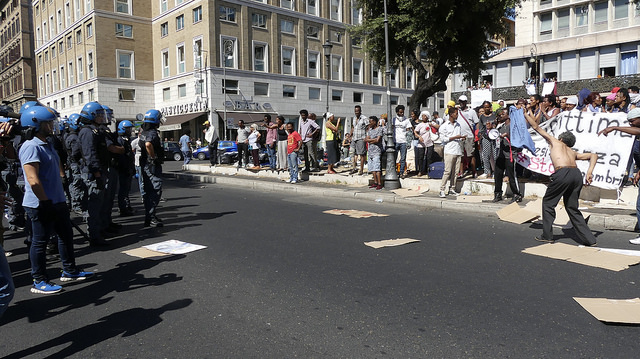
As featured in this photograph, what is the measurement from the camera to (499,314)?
3.74 meters

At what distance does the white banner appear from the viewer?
8.12m

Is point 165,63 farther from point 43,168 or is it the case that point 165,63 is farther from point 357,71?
point 43,168

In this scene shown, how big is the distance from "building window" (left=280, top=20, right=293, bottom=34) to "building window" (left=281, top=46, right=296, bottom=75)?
5.06ft

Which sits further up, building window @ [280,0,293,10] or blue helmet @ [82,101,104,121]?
building window @ [280,0,293,10]

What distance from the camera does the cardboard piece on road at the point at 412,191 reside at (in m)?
10.6

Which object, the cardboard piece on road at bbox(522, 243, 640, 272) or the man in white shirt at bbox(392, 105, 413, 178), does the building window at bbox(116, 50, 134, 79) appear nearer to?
the man in white shirt at bbox(392, 105, 413, 178)

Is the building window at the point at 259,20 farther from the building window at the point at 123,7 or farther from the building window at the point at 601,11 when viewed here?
the building window at the point at 601,11

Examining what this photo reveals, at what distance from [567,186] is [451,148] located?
3.79 metres

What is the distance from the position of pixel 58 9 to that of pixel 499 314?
189 ft

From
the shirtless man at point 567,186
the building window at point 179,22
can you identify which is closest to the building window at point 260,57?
the building window at point 179,22

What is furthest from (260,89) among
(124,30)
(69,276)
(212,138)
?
(69,276)

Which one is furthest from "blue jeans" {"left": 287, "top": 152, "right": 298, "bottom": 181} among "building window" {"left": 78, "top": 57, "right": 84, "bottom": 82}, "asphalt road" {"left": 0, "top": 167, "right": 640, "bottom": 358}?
"building window" {"left": 78, "top": 57, "right": 84, "bottom": 82}

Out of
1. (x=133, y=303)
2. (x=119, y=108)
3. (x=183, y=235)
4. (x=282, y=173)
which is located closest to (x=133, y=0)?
(x=119, y=108)

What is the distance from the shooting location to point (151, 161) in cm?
761
